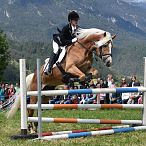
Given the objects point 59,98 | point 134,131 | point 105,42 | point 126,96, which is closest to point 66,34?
point 105,42

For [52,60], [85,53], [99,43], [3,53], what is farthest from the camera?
[3,53]

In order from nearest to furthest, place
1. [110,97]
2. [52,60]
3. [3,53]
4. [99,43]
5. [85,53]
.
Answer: [99,43], [85,53], [52,60], [110,97], [3,53]

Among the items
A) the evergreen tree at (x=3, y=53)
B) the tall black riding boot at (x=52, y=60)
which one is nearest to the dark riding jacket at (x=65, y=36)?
the tall black riding boot at (x=52, y=60)

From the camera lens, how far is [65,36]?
10180mm

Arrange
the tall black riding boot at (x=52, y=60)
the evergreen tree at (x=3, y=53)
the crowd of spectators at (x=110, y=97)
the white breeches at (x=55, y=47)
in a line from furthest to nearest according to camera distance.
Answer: the evergreen tree at (x=3, y=53) → the crowd of spectators at (x=110, y=97) → the white breeches at (x=55, y=47) → the tall black riding boot at (x=52, y=60)

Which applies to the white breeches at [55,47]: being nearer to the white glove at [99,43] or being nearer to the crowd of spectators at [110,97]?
the white glove at [99,43]

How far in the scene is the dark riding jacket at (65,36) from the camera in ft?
33.1

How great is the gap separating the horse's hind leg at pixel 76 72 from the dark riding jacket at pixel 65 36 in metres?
0.77

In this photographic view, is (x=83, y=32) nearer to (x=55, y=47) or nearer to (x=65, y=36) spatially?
(x=65, y=36)

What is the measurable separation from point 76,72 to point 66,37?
1.04 meters

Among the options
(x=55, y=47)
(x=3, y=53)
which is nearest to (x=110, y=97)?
(x=55, y=47)

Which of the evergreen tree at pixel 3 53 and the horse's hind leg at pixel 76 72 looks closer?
the horse's hind leg at pixel 76 72

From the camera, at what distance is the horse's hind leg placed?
9.45 meters

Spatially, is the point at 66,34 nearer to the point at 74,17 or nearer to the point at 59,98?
the point at 74,17
